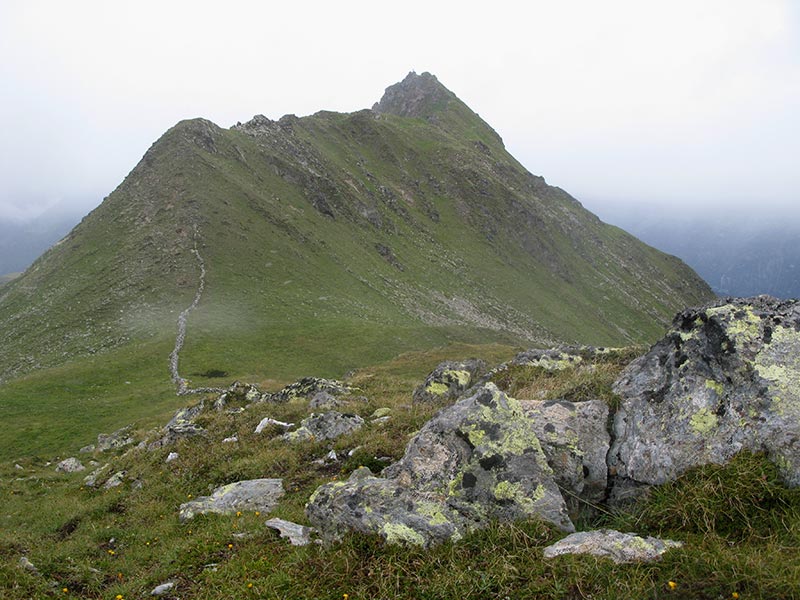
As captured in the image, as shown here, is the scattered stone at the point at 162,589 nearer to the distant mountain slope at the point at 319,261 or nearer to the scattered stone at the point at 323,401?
the scattered stone at the point at 323,401

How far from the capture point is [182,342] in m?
55.6

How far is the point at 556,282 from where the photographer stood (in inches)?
5851

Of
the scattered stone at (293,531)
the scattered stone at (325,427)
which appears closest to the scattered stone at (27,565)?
the scattered stone at (293,531)

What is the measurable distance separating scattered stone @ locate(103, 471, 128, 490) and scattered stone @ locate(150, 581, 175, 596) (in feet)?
35.2

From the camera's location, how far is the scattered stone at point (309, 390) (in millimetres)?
24656

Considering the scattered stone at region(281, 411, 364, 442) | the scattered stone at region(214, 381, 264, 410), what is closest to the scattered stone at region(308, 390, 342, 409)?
the scattered stone at region(281, 411, 364, 442)

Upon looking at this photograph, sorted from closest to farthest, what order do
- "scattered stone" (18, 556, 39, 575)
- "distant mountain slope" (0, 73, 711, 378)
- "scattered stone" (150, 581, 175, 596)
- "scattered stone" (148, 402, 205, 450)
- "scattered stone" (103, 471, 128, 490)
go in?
"scattered stone" (150, 581, 175, 596), "scattered stone" (18, 556, 39, 575), "scattered stone" (103, 471, 128, 490), "scattered stone" (148, 402, 205, 450), "distant mountain slope" (0, 73, 711, 378)

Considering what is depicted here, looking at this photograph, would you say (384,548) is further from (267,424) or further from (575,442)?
(267,424)

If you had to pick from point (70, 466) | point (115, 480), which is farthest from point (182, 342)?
point (115, 480)

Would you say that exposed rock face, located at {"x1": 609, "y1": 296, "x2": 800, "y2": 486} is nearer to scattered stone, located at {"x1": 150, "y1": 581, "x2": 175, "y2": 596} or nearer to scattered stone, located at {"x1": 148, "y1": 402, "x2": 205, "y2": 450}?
scattered stone, located at {"x1": 150, "y1": 581, "x2": 175, "y2": 596}

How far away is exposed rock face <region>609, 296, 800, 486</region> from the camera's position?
7.82m

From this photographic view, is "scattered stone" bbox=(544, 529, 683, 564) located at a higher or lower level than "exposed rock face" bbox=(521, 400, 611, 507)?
lower

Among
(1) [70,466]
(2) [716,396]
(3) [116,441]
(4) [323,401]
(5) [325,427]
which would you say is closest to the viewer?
(2) [716,396]

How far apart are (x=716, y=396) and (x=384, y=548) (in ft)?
22.4
